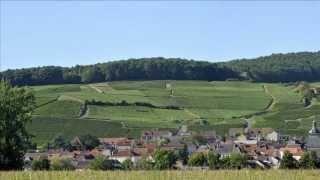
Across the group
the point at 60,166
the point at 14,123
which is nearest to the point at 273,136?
the point at 60,166

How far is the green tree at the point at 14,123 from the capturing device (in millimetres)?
44625

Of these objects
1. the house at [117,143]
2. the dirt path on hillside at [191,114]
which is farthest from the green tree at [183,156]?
the dirt path on hillside at [191,114]

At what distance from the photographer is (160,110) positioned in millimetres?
160625

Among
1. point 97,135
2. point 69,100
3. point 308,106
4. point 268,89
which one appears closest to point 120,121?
point 97,135

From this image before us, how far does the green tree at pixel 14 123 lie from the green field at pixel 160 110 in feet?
261

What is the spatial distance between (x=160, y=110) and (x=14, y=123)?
375 feet

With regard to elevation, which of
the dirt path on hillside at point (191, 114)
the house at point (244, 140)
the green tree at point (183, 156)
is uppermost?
the dirt path on hillside at point (191, 114)

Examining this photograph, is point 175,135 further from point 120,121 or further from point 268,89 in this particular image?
point 268,89

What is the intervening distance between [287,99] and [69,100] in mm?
49667

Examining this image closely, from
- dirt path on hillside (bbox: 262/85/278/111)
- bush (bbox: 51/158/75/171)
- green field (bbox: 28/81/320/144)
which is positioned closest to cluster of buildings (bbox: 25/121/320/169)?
green field (bbox: 28/81/320/144)

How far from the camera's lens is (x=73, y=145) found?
12775cm

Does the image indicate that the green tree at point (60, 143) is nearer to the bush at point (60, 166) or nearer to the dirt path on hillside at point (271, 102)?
the bush at point (60, 166)

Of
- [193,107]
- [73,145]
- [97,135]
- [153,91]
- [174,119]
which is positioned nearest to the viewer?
[73,145]

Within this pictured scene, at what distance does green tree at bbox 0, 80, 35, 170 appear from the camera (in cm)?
4462
